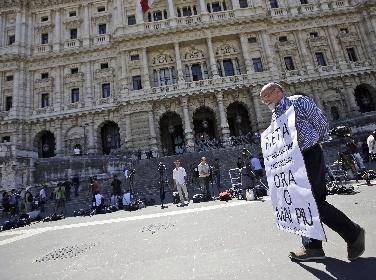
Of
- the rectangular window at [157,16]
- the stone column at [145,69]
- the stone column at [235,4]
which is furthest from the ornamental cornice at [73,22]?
the stone column at [235,4]

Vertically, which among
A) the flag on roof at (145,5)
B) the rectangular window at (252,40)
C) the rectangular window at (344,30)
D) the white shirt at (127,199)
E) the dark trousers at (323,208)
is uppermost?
the flag on roof at (145,5)

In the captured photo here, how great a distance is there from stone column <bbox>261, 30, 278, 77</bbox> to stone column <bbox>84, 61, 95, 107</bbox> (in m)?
18.6

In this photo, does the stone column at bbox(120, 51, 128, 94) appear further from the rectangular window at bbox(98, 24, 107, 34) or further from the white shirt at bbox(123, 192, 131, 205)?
the white shirt at bbox(123, 192, 131, 205)

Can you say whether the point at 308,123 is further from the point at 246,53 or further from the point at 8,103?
the point at 8,103

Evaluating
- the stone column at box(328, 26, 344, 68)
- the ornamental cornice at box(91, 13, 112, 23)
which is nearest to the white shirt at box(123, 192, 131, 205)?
the ornamental cornice at box(91, 13, 112, 23)

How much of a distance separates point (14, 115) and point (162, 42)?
16.9 m

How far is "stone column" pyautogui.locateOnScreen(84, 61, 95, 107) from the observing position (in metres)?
29.7

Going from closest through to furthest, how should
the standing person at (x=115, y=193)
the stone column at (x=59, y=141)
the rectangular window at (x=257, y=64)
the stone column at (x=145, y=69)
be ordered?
1. the standing person at (x=115, y=193)
2. the stone column at (x=145, y=69)
3. the rectangular window at (x=257, y=64)
4. the stone column at (x=59, y=141)

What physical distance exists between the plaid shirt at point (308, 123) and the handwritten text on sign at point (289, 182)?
2.5 inches

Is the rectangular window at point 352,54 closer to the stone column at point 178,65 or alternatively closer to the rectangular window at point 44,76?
the stone column at point 178,65

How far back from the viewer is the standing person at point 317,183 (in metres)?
2.75

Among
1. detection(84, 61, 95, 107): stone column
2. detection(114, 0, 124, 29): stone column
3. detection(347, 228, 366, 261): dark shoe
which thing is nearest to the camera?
detection(347, 228, 366, 261): dark shoe

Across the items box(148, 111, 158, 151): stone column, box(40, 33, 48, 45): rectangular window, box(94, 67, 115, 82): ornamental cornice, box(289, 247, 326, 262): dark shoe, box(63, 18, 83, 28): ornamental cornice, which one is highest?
box(63, 18, 83, 28): ornamental cornice

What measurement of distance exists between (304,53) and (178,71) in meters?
13.8
